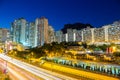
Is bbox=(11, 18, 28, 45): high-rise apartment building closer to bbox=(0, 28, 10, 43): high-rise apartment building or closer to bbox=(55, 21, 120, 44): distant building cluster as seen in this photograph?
bbox=(0, 28, 10, 43): high-rise apartment building

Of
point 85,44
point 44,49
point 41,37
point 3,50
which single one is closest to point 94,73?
point 44,49

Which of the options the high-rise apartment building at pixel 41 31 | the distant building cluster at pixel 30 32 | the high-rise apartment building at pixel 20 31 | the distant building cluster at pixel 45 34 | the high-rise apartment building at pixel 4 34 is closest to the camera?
the distant building cluster at pixel 45 34

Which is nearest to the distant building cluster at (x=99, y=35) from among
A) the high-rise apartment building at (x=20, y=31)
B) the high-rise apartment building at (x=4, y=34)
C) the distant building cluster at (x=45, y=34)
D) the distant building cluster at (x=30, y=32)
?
the distant building cluster at (x=45, y=34)

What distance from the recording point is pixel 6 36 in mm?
41156

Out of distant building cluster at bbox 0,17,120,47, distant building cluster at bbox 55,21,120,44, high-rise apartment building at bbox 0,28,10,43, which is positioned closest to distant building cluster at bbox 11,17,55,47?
distant building cluster at bbox 0,17,120,47

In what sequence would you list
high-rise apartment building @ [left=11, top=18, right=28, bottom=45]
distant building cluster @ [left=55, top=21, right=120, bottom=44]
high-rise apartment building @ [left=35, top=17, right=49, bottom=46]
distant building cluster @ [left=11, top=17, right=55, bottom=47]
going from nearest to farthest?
distant building cluster @ [left=55, top=21, right=120, bottom=44] → high-rise apartment building @ [left=35, top=17, right=49, bottom=46] → distant building cluster @ [left=11, top=17, right=55, bottom=47] → high-rise apartment building @ [left=11, top=18, right=28, bottom=45]

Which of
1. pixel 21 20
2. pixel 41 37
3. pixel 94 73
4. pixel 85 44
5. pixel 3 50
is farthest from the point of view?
pixel 21 20

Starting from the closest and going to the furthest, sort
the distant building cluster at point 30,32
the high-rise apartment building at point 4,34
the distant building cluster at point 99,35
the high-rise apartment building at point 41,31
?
the distant building cluster at point 99,35 < the high-rise apartment building at point 41,31 < the distant building cluster at point 30,32 < the high-rise apartment building at point 4,34

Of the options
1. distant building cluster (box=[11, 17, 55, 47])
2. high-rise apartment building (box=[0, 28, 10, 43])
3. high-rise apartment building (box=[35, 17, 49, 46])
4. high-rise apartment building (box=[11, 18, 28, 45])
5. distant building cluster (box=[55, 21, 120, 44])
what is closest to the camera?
distant building cluster (box=[55, 21, 120, 44])

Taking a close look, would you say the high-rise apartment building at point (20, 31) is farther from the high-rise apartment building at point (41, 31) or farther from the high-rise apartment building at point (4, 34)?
the high-rise apartment building at point (4, 34)

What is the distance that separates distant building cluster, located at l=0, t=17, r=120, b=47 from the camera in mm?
27842

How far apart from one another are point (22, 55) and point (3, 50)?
4563 millimetres

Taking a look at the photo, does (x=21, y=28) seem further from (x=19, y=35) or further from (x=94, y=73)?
(x=94, y=73)

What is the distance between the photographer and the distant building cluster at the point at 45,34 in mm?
27842
